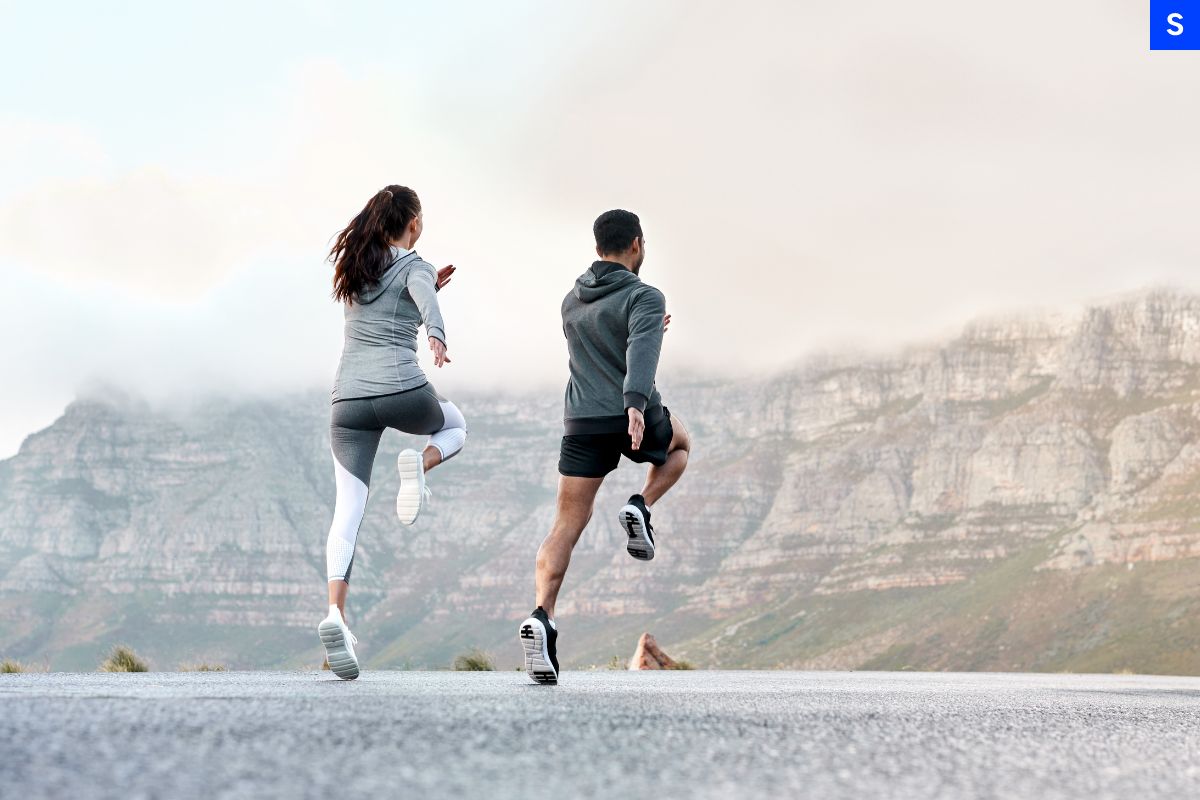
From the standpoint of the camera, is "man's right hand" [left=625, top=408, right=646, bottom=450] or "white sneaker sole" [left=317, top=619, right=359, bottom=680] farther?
"white sneaker sole" [left=317, top=619, right=359, bottom=680]

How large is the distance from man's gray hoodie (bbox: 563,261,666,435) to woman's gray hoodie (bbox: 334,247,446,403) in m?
0.92

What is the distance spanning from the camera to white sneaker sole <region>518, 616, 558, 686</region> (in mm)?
7484

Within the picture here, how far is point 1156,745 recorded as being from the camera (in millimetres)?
4516

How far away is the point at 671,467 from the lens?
8.41 metres

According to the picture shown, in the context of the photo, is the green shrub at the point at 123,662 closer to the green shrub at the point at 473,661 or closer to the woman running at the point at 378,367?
the green shrub at the point at 473,661

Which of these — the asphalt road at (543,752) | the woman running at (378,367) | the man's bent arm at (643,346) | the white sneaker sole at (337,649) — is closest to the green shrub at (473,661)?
the woman running at (378,367)

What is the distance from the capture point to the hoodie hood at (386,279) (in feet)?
27.7

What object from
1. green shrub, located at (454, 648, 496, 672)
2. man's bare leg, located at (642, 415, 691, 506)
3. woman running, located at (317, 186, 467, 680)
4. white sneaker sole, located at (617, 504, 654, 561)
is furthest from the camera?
green shrub, located at (454, 648, 496, 672)

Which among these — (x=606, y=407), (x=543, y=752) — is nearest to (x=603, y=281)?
(x=606, y=407)

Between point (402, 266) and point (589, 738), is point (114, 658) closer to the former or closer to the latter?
point (402, 266)

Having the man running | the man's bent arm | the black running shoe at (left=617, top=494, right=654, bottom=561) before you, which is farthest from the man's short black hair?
the black running shoe at (left=617, top=494, right=654, bottom=561)

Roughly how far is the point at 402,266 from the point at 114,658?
8.20 meters

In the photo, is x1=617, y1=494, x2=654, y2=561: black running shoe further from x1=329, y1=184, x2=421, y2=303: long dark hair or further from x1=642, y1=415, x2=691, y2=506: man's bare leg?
x1=329, y1=184, x2=421, y2=303: long dark hair

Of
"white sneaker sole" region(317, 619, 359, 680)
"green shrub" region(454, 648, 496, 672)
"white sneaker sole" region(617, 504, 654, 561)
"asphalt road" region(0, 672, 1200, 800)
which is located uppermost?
"white sneaker sole" region(617, 504, 654, 561)
